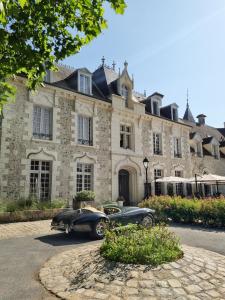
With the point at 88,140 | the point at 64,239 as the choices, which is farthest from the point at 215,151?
the point at 64,239

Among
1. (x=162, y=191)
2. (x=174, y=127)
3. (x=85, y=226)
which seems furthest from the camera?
(x=174, y=127)

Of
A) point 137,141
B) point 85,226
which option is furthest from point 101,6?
point 137,141

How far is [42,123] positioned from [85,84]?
4.20 metres

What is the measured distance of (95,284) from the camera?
4.29 meters

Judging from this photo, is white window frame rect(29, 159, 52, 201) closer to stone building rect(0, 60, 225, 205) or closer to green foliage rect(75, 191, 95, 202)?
stone building rect(0, 60, 225, 205)

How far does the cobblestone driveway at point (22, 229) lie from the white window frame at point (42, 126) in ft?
16.2

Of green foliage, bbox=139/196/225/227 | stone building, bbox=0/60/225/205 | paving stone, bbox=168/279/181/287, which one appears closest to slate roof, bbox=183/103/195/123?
stone building, bbox=0/60/225/205

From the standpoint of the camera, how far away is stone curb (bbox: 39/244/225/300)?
3.93m

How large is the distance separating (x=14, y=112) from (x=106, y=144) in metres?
6.14

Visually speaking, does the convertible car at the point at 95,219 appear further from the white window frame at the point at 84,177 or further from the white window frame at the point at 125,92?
the white window frame at the point at 125,92

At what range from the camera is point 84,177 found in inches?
626

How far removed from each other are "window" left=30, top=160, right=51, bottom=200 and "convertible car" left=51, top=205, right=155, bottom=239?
5.37 m

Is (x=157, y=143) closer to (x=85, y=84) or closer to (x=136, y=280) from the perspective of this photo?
(x=85, y=84)

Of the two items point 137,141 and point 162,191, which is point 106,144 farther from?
point 162,191
